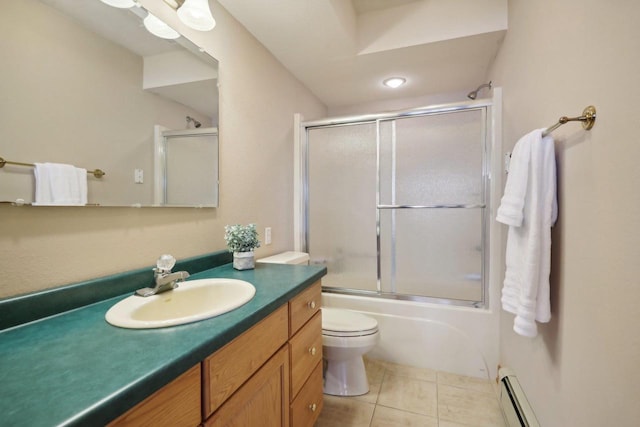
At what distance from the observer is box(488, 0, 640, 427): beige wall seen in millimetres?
636

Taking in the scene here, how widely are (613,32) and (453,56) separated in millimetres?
1432

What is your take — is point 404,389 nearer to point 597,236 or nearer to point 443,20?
point 597,236

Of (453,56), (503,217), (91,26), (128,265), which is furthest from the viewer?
(453,56)

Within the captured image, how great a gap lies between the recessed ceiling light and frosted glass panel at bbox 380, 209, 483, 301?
115 cm

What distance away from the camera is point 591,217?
31.2 inches

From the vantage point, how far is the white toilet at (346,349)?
1.55 meters

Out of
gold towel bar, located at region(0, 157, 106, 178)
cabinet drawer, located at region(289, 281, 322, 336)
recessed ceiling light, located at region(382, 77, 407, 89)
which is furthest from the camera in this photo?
recessed ceiling light, located at region(382, 77, 407, 89)

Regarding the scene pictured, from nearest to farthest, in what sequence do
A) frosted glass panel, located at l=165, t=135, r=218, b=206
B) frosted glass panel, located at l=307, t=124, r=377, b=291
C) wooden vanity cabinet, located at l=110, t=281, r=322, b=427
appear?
wooden vanity cabinet, located at l=110, t=281, r=322, b=427 < frosted glass panel, located at l=165, t=135, r=218, b=206 < frosted glass panel, located at l=307, t=124, r=377, b=291

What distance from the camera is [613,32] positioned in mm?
699

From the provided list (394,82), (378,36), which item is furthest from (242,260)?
(394,82)

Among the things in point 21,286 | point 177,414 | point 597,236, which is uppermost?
point 597,236

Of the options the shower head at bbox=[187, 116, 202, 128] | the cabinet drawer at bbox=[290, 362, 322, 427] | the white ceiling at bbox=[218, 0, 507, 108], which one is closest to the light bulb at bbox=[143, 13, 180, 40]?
the shower head at bbox=[187, 116, 202, 128]

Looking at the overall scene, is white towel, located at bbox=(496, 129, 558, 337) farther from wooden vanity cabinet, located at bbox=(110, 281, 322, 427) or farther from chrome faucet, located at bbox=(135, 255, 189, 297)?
chrome faucet, located at bbox=(135, 255, 189, 297)

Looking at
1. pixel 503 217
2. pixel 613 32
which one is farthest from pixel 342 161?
pixel 613 32
